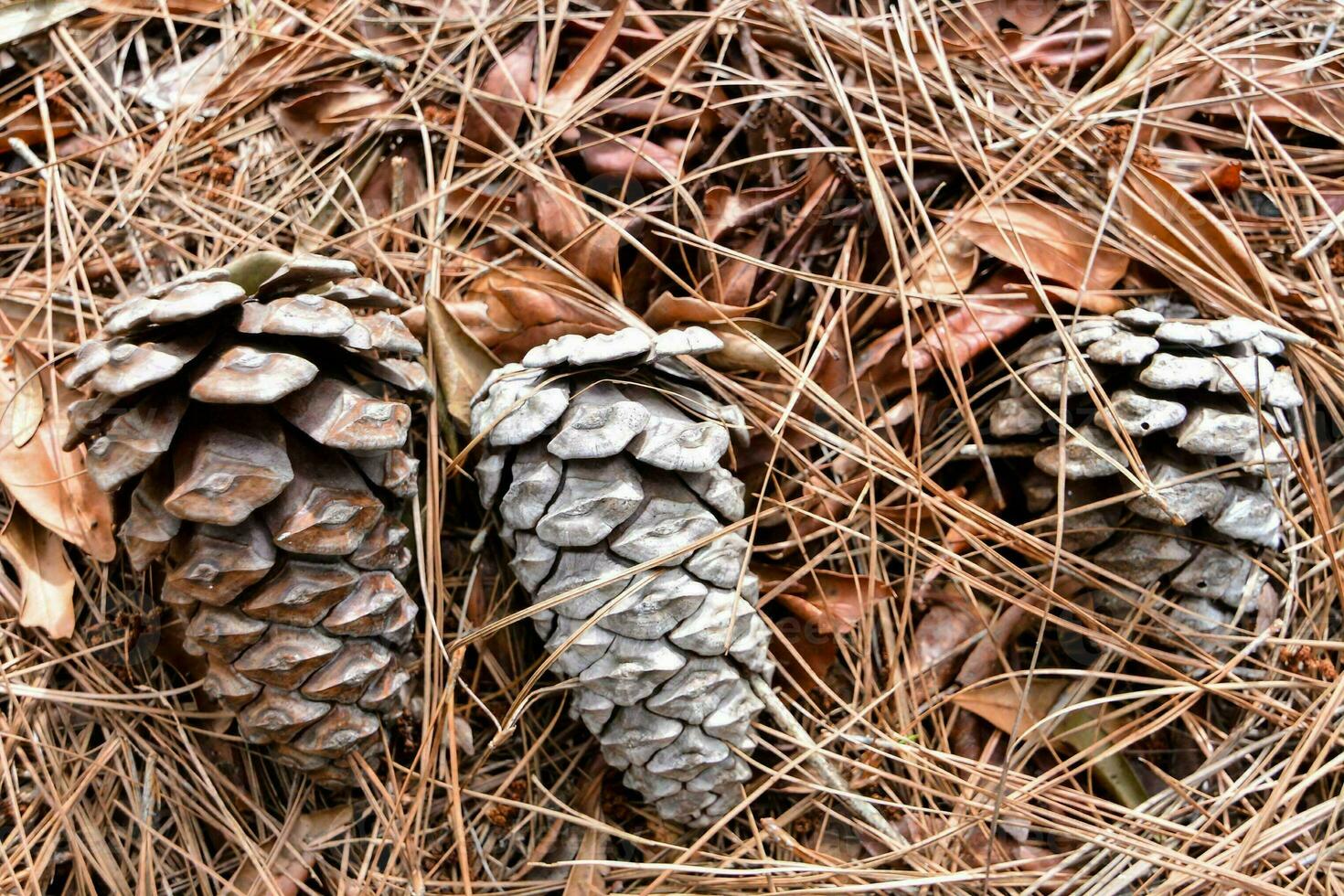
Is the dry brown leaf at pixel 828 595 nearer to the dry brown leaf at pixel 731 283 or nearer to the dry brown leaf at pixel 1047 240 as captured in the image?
the dry brown leaf at pixel 731 283

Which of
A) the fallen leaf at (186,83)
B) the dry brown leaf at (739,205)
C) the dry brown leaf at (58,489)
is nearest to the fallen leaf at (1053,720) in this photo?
the dry brown leaf at (739,205)

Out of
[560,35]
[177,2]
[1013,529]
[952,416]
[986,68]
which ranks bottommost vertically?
[1013,529]

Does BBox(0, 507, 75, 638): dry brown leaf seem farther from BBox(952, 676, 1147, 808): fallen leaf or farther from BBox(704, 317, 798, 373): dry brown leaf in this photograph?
BBox(952, 676, 1147, 808): fallen leaf

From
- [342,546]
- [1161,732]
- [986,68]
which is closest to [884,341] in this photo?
[986,68]

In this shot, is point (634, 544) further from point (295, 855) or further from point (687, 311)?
point (295, 855)

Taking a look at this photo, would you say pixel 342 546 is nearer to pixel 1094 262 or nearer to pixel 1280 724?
pixel 1094 262

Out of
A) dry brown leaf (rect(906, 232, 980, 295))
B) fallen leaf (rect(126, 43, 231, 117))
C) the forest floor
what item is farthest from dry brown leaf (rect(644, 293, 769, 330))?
fallen leaf (rect(126, 43, 231, 117))

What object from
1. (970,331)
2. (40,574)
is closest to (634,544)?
(970,331)
